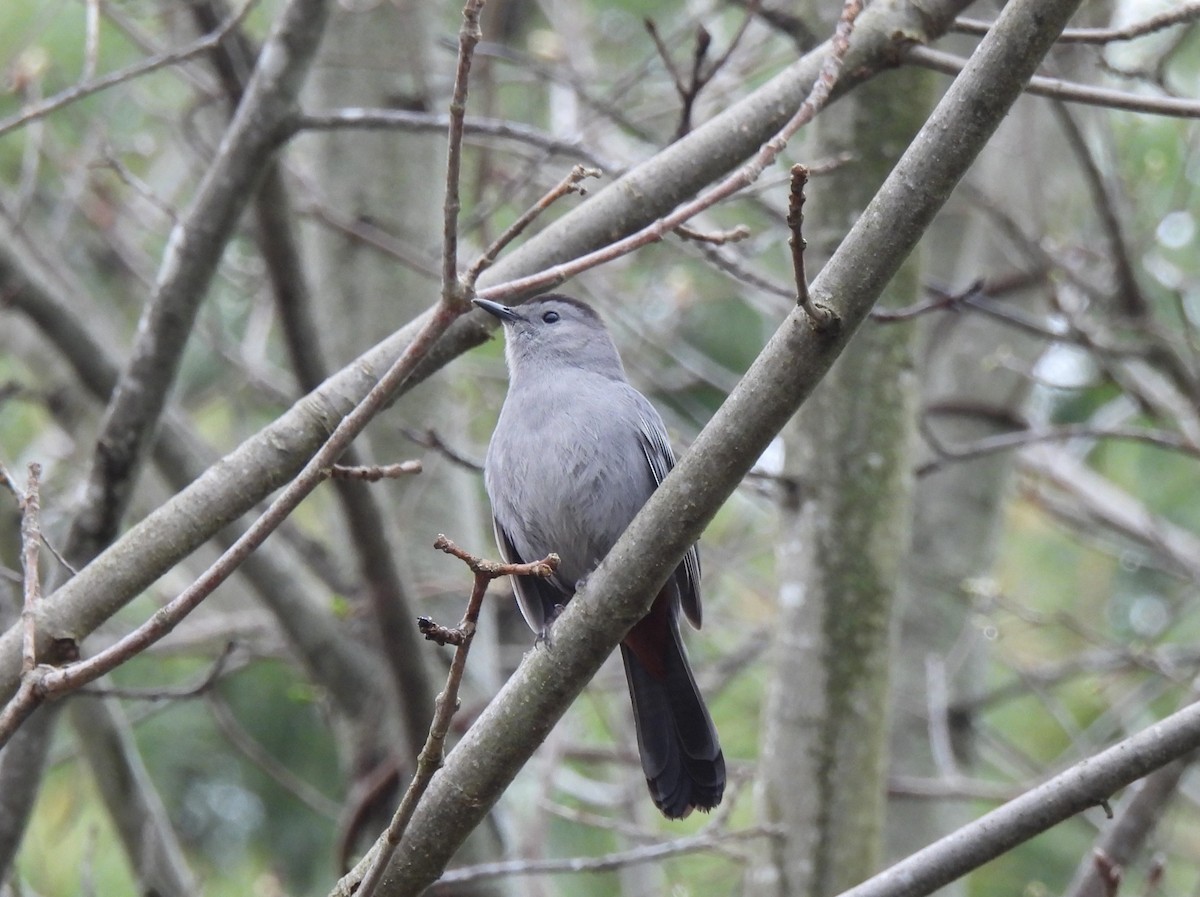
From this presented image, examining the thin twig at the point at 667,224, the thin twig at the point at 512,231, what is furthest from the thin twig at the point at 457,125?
the thin twig at the point at 667,224

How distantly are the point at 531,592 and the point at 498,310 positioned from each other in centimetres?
93

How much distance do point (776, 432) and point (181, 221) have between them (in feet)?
6.57

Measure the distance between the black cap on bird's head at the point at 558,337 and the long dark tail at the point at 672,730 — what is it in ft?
3.53

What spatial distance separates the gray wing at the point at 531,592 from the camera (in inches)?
166

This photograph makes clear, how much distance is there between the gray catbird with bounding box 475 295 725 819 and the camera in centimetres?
371

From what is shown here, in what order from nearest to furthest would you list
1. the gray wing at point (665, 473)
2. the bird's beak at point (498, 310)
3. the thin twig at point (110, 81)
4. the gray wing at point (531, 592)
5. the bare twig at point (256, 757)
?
1. the bird's beak at point (498, 310)
2. the thin twig at point (110, 81)
3. the gray wing at point (665, 473)
4. the gray wing at point (531, 592)
5. the bare twig at point (256, 757)

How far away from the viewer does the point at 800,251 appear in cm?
232

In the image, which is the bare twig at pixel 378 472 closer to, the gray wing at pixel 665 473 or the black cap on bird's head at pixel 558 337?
the gray wing at pixel 665 473

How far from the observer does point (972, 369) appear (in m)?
6.73

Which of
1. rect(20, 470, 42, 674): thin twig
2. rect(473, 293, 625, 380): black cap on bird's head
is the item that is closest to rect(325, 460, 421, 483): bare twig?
rect(20, 470, 42, 674): thin twig

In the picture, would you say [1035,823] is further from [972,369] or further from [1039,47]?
[972,369]

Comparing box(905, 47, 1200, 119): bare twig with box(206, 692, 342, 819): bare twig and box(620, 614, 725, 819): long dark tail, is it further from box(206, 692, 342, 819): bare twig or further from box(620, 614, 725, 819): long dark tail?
box(206, 692, 342, 819): bare twig

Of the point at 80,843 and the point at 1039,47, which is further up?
the point at 1039,47

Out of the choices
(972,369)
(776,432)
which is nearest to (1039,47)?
(776,432)
